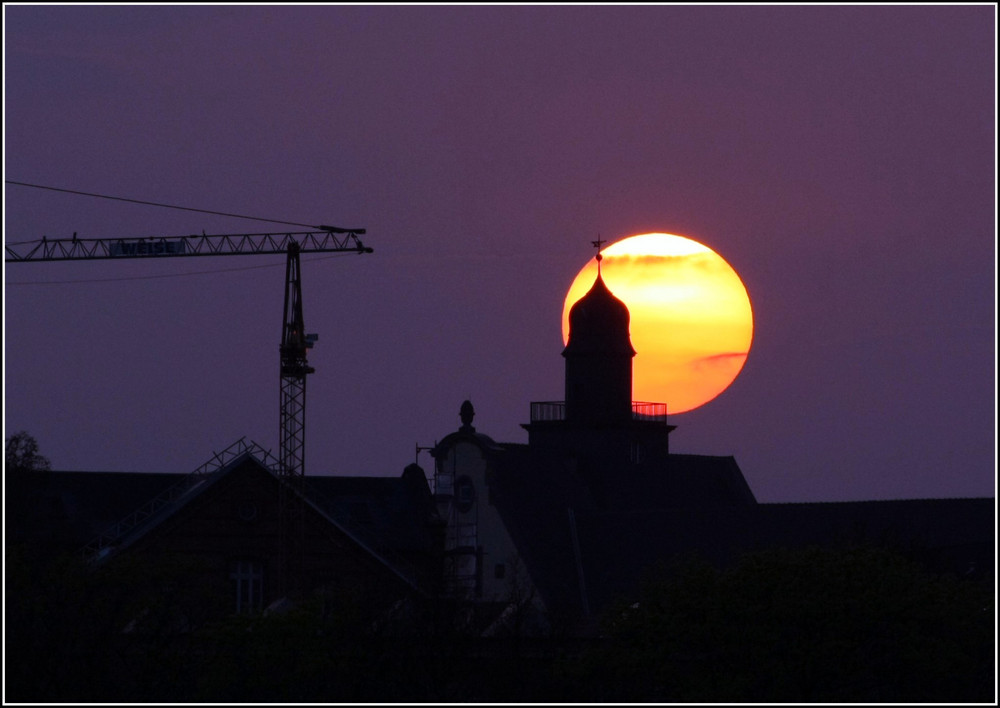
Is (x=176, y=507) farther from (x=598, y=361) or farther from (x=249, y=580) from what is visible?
(x=598, y=361)

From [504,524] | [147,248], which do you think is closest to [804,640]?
[504,524]

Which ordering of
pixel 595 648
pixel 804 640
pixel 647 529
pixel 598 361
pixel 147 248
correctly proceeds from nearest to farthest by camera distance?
pixel 804 640, pixel 595 648, pixel 647 529, pixel 598 361, pixel 147 248

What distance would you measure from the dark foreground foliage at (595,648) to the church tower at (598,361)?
119 ft

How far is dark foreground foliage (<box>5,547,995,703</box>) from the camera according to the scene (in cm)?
4878

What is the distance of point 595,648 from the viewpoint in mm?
52438

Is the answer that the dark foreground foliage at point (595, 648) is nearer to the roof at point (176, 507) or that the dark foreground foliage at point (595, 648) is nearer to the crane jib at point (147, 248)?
the roof at point (176, 507)

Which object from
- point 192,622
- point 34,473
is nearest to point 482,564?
point 34,473

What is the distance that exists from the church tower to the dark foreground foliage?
3638 cm

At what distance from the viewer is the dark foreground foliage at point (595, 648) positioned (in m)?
48.8

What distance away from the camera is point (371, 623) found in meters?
56.6

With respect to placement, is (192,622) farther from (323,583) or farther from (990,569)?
(990,569)

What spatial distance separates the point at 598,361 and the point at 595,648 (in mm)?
40882

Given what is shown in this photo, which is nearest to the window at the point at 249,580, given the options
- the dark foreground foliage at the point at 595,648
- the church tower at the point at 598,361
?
the church tower at the point at 598,361

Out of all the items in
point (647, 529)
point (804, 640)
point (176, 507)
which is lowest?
point (804, 640)
